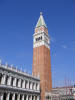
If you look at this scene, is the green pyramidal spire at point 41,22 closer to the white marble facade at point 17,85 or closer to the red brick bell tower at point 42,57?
the red brick bell tower at point 42,57

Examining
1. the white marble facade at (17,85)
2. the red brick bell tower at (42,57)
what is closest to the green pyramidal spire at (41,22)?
the red brick bell tower at (42,57)

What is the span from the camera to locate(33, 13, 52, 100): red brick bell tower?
6306 cm

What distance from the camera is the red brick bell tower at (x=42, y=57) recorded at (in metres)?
63.1

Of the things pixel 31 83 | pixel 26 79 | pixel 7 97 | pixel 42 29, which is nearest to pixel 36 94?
pixel 31 83

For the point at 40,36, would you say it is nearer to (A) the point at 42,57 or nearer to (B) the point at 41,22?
(B) the point at 41,22

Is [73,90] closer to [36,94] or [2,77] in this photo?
[36,94]

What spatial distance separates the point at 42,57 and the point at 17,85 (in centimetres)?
2288

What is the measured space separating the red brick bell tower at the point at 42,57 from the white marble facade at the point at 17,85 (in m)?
5.36

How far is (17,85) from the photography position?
156ft

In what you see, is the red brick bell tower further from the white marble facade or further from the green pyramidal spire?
the white marble facade

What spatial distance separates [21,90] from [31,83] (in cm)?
793

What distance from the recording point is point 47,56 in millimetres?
69375

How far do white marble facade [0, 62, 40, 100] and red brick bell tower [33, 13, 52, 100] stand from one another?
536 centimetres

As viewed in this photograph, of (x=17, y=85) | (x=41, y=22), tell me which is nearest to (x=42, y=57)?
(x=41, y=22)
